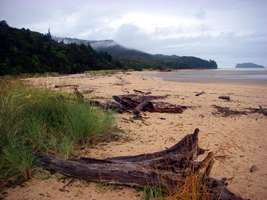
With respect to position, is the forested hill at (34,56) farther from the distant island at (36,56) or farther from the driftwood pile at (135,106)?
the driftwood pile at (135,106)

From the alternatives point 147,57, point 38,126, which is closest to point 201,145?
point 38,126

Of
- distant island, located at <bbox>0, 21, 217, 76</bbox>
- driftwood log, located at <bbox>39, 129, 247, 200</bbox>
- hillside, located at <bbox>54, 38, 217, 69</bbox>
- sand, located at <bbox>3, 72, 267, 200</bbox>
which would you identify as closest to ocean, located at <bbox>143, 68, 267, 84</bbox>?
distant island, located at <bbox>0, 21, 217, 76</bbox>

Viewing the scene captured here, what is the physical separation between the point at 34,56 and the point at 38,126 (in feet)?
90.5

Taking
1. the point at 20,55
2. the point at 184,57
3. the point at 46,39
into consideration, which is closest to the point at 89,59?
the point at 46,39

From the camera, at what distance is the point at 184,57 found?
120 meters

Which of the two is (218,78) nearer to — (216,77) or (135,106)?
(216,77)

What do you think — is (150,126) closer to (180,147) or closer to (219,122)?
(219,122)

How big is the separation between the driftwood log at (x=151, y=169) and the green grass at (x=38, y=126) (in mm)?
311

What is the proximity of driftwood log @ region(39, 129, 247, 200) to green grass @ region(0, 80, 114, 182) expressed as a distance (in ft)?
1.02

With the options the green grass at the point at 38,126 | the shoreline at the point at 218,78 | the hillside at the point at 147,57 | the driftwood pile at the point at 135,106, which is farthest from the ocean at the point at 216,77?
the hillside at the point at 147,57

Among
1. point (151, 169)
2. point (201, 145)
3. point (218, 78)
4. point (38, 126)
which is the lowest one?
point (201, 145)

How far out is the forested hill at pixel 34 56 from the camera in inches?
1107

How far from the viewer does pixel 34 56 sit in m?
30.3

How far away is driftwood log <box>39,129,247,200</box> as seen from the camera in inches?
122
